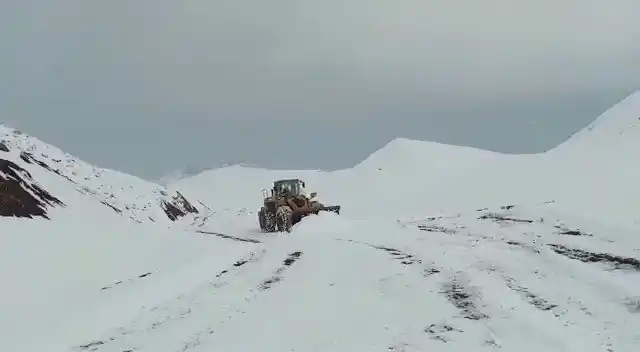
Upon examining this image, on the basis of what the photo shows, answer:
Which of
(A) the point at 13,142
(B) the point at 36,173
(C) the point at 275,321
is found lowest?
(C) the point at 275,321

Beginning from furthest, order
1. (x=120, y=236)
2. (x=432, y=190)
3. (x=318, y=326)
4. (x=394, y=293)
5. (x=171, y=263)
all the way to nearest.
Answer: (x=432, y=190) → (x=120, y=236) → (x=171, y=263) → (x=394, y=293) → (x=318, y=326)

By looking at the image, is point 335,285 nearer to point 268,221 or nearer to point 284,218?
point 284,218

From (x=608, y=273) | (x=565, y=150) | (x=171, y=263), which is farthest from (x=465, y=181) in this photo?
(x=608, y=273)

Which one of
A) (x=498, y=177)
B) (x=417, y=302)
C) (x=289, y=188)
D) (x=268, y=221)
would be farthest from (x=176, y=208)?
(x=417, y=302)

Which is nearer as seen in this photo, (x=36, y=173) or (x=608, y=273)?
(x=608, y=273)

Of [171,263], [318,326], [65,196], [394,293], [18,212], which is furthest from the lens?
[65,196]

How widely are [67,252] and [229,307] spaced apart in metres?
7.46

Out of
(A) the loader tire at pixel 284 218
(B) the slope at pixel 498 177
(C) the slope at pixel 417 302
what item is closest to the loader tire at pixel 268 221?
(A) the loader tire at pixel 284 218

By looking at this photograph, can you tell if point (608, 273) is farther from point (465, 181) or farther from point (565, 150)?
point (565, 150)

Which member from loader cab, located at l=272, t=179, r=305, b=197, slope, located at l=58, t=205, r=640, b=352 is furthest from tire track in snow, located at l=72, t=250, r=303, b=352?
loader cab, located at l=272, t=179, r=305, b=197

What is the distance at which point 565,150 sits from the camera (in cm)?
4372

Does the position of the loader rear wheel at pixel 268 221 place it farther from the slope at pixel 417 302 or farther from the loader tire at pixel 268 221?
the slope at pixel 417 302

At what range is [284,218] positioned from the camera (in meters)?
21.7

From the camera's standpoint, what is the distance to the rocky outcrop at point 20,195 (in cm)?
1616
